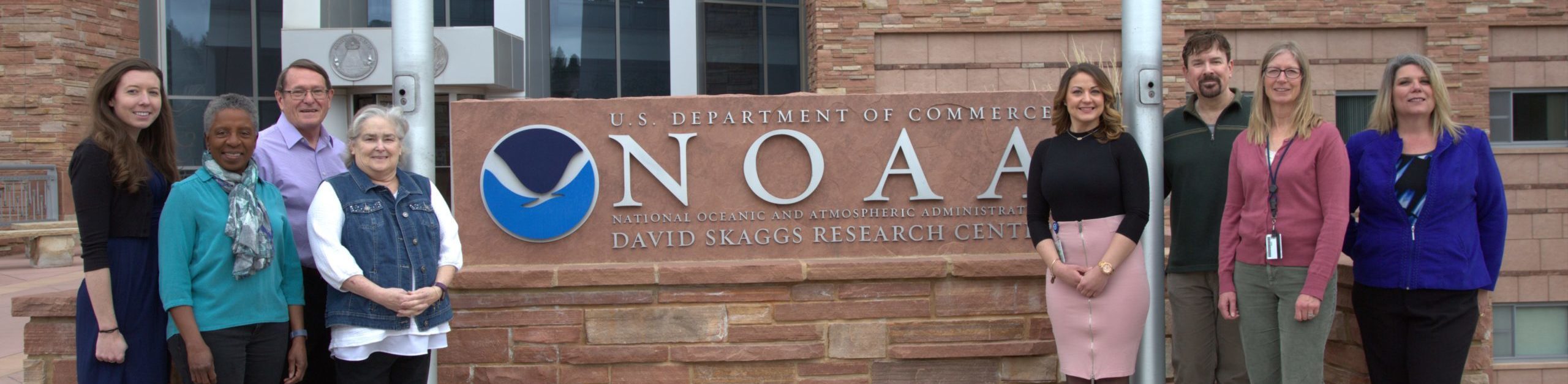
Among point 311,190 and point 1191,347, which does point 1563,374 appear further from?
point 311,190

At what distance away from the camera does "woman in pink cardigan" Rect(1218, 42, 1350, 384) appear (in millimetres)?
3285

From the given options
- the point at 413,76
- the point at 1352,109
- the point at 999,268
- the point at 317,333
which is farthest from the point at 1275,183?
the point at 1352,109

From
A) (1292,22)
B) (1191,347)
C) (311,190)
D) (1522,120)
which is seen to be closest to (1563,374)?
(1522,120)

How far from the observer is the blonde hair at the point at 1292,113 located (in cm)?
336

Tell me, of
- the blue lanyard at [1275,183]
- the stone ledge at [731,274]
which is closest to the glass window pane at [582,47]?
the stone ledge at [731,274]

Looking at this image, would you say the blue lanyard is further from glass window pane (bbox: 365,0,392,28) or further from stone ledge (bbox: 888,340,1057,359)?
glass window pane (bbox: 365,0,392,28)

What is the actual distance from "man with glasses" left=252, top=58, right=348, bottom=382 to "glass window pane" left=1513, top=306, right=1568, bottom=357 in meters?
13.5

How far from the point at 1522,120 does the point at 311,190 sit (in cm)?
1326

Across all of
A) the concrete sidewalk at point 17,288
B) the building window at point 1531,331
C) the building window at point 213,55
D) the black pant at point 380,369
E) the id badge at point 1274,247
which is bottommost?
the building window at point 1531,331

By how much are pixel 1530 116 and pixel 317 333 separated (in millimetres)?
13352

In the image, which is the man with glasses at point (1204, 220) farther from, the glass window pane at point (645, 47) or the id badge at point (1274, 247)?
the glass window pane at point (645, 47)

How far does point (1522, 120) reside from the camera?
12.4 m

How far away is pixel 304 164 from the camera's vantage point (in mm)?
3619

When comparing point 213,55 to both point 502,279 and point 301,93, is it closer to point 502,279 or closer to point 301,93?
point 502,279
